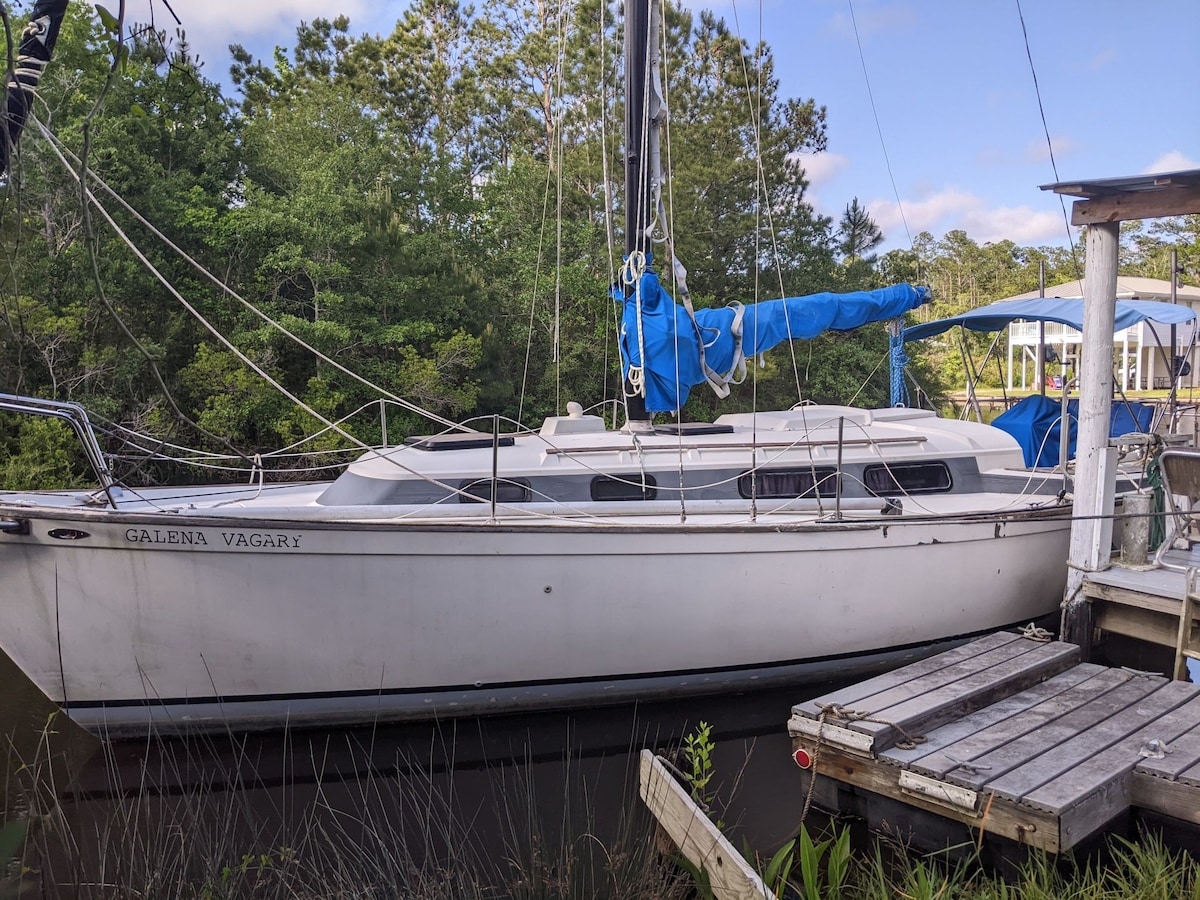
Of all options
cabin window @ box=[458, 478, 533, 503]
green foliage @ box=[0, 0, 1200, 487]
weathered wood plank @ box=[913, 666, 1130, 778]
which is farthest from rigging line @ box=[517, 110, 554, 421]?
weathered wood plank @ box=[913, 666, 1130, 778]

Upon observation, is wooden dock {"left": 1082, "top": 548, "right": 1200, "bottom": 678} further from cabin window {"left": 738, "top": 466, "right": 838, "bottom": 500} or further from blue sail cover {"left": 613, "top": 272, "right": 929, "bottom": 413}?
blue sail cover {"left": 613, "top": 272, "right": 929, "bottom": 413}

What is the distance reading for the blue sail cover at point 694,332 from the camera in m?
7.91

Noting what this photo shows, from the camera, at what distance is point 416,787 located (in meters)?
6.16

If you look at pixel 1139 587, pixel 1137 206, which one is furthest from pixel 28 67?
pixel 1139 587

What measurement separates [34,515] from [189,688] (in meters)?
1.61

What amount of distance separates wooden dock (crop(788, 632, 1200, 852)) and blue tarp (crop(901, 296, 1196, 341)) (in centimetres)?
471

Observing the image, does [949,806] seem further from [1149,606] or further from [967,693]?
[1149,606]

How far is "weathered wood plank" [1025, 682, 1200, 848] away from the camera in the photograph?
400 centimetres

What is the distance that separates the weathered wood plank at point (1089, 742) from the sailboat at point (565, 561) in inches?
85.1

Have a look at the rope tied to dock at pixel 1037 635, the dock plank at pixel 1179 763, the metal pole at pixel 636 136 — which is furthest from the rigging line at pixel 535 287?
the dock plank at pixel 1179 763

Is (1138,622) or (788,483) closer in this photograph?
(1138,622)

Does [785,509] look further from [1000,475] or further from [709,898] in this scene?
[709,898]

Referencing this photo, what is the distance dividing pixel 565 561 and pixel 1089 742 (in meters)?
3.50

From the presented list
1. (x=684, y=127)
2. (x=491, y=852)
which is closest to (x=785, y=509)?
(x=491, y=852)
